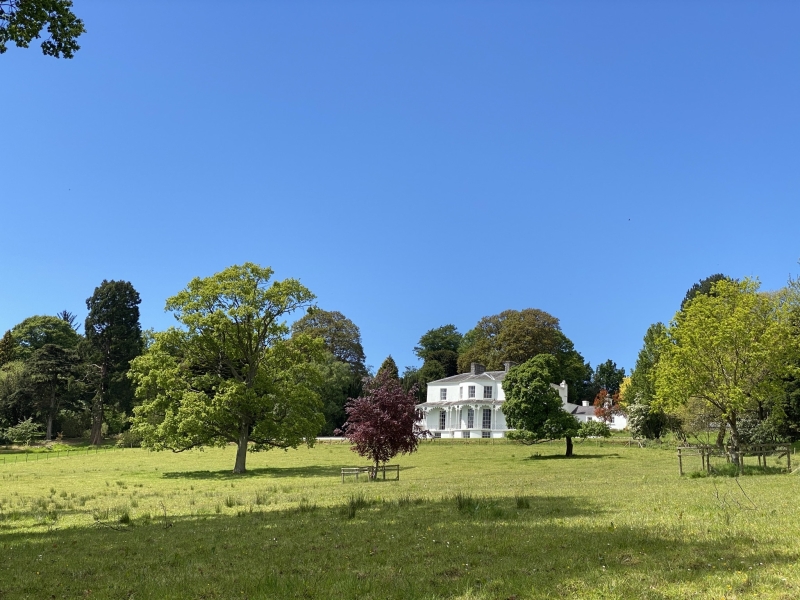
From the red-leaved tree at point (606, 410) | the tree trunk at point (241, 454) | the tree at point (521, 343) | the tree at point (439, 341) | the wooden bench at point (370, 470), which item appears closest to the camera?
the wooden bench at point (370, 470)

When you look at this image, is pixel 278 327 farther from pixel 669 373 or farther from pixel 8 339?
pixel 8 339

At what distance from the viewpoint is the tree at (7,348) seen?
8661 centimetres

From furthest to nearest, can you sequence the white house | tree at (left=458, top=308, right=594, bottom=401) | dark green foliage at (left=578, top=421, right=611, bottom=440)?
tree at (left=458, top=308, right=594, bottom=401) → the white house → dark green foliage at (left=578, top=421, right=611, bottom=440)

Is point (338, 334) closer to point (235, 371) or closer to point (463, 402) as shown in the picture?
point (463, 402)

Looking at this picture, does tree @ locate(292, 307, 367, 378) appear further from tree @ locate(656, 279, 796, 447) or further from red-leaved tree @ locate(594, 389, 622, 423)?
tree @ locate(656, 279, 796, 447)

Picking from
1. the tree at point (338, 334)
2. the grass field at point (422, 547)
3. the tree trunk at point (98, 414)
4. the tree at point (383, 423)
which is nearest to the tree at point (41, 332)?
the tree trunk at point (98, 414)

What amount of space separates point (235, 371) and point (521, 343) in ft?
205

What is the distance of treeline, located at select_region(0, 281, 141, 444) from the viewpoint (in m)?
74.4

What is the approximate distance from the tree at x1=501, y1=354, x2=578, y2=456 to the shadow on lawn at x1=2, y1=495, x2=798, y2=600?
37.4 meters

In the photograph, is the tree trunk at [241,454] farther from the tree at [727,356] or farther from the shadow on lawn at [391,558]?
the shadow on lawn at [391,558]

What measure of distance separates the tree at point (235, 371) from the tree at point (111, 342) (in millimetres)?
38919

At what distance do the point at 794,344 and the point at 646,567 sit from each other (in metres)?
27.2

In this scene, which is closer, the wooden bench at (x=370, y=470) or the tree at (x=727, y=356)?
the tree at (x=727, y=356)

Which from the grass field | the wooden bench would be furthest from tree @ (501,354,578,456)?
the grass field
